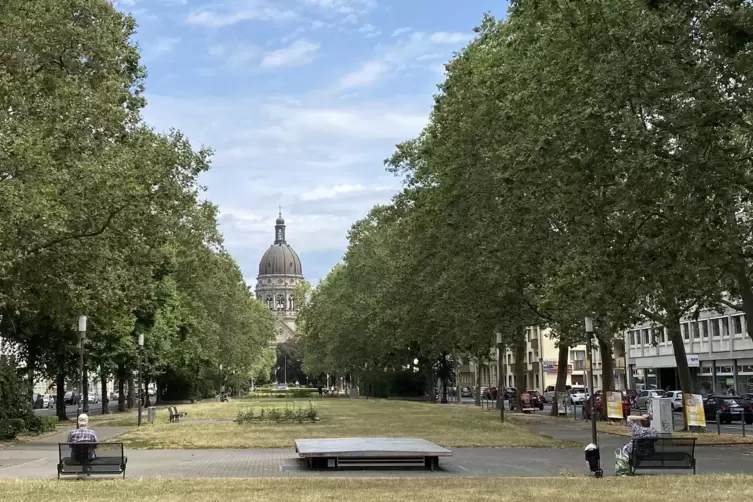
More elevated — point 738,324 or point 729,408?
point 738,324

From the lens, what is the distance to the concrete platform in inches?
800

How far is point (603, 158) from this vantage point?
2300cm

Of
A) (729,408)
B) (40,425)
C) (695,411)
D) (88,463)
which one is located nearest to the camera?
(88,463)

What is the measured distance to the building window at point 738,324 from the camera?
71.6 meters

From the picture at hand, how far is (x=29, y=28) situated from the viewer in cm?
2873

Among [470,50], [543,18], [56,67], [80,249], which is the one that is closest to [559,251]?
[543,18]

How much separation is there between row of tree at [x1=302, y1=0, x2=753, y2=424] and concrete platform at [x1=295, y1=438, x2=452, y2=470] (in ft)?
24.2

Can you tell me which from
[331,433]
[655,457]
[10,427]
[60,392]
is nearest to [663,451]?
[655,457]

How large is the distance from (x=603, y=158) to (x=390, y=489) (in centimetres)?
1115

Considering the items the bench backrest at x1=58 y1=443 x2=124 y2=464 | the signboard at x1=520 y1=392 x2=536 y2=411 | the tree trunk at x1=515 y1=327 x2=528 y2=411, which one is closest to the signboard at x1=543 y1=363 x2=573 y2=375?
the signboard at x1=520 y1=392 x2=536 y2=411

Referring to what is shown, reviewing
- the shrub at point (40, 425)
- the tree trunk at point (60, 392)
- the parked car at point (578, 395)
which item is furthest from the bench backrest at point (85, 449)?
the parked car at point (578, 395)

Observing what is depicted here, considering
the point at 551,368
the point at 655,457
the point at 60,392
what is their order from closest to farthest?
the point at 655,457
the point at 60,392
the point at 551,368

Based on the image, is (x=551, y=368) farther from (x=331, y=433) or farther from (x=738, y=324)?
(x=331, y=433)

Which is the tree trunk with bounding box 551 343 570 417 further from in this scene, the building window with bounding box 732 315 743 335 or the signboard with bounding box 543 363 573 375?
the signboard with bounding box 543 363 573 375
